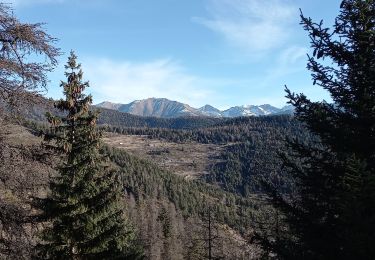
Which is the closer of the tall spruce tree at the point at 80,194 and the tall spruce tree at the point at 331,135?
the tall spruce tree at the point at 331,135

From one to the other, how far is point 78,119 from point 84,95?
127 cm

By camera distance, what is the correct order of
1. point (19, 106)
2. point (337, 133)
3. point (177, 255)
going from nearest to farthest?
point (19, 106), point (337, 133), point (177, 255)

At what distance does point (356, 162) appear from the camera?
248 inches

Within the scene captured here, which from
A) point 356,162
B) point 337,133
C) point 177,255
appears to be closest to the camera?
point 356,162

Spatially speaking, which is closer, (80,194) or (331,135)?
(331,135)

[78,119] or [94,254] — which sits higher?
[78,119]

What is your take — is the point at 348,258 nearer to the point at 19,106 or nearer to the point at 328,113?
the point at 328,113

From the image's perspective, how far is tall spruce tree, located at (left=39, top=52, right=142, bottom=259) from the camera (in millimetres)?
19000

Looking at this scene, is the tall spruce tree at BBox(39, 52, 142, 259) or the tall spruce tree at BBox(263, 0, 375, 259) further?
the tall spruce tree at BBox(39, 52, 142, 259)

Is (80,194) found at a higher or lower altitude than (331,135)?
lower

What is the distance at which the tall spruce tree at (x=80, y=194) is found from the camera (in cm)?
1900

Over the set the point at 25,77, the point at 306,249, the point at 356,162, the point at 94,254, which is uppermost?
the point at 25,77

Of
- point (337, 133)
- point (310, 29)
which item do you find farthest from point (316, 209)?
point (310, 29)

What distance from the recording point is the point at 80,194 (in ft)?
63.9
